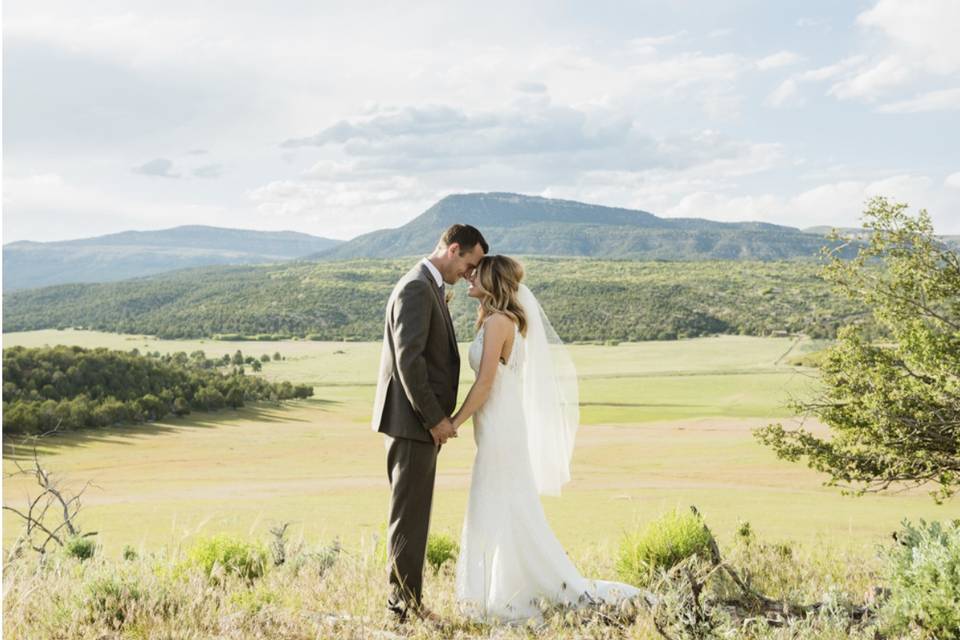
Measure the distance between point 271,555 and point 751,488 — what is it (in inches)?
436

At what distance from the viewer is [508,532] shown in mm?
5078

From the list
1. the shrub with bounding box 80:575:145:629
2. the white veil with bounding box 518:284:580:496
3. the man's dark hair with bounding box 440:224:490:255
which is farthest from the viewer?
the white veil with bounding box 518:284:580:496

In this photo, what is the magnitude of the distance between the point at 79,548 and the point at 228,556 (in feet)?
5.20

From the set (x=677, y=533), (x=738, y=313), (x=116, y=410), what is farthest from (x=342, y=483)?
(x=738, y=313)

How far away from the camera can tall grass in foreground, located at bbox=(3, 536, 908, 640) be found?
430 centimetres

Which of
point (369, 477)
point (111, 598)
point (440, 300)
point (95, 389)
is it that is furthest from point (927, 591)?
point (95, 389)

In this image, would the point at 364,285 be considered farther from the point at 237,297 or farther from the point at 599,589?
the point at 599,589

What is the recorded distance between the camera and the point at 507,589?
16.5ft

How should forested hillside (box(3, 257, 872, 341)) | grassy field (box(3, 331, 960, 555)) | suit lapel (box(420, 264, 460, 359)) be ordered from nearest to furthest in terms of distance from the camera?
suit lapel (box(420, 264, 460, 359))
grassy field (box(3, 331, 960, 555))
forested hillside (box(3, 257, 872, 341))

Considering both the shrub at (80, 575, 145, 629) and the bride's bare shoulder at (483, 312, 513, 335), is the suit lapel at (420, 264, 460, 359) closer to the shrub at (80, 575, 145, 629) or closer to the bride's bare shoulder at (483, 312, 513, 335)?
the bride's bare shoulder at (483, 312, 513, 335)

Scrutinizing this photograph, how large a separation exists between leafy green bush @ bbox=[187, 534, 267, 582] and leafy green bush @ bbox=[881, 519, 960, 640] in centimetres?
390

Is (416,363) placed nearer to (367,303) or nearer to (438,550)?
(438,550)

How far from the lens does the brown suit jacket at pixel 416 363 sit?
459 centimetres

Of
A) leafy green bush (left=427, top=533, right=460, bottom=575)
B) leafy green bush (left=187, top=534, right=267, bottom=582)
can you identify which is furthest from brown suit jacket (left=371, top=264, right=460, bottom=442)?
leafy green bush (left=427, top=533, right=460, bottom=575)
